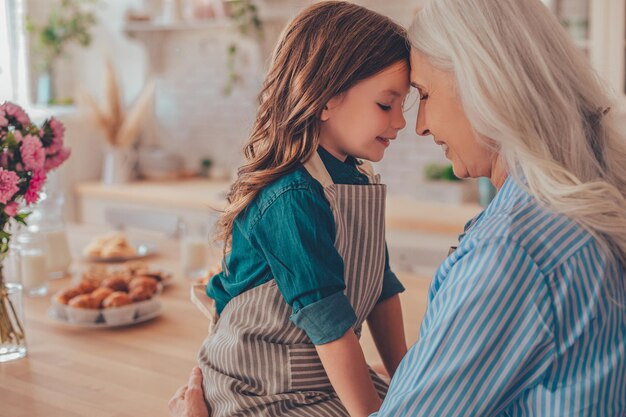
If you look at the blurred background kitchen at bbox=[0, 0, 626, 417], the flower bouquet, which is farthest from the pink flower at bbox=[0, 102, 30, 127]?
the blurred background kitchen at bbox=[0, 0, 626, 417]

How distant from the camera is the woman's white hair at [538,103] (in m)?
→ 1.12

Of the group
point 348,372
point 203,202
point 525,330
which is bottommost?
point 203,202

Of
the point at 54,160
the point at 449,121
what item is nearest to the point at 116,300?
the point at 54,160

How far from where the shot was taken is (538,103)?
1.15 m

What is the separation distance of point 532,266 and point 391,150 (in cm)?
387

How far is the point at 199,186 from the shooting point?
17.4 feet

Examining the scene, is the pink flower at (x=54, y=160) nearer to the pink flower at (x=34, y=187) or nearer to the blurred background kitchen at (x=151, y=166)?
the pink flower at (x=34, y=187)

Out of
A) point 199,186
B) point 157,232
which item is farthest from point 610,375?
point 199,186

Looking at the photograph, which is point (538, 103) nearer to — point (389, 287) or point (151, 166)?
point (389, 287)

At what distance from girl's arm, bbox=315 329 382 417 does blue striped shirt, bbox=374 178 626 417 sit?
25 centimetres

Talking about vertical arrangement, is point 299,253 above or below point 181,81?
below

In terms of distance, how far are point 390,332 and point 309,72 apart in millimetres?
649

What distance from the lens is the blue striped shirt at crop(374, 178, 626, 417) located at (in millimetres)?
1053

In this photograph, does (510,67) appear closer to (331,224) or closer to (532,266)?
(532,266)
